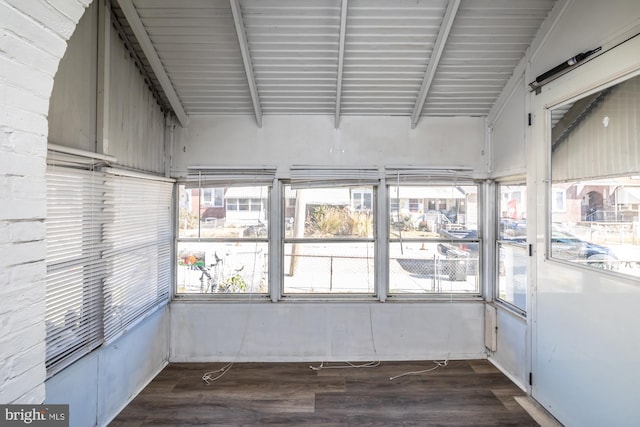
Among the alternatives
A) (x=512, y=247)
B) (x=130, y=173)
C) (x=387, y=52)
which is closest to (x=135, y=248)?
(x=130, y=173)

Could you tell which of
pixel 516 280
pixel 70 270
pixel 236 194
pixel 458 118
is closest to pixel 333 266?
pixel 236 194

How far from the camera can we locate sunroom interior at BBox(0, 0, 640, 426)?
2.00m

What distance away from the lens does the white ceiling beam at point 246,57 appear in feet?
7.83

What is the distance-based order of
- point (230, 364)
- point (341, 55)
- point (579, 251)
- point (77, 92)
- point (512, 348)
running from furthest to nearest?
point (230, 364)
point (512, 348)
point (341, 55)
point (579, 251)
point (77, 92)

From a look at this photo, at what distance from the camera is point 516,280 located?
310 cm

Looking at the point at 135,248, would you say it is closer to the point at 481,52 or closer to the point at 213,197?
the point at 213,197

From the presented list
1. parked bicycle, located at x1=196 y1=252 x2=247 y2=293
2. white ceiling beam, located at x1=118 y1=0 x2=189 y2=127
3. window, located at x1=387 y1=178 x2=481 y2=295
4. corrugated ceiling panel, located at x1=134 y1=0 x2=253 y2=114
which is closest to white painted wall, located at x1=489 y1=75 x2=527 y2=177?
window, located at x1=387 y1=178 x2=481 y2=295

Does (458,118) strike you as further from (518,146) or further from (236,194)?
(236,194)

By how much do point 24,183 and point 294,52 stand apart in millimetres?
2287

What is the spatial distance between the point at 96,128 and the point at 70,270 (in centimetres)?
102

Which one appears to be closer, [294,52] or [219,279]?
[294,52]

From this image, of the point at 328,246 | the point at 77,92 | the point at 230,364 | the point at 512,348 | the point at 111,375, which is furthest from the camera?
the point at 328,246

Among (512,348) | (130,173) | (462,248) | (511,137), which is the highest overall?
(511,137)

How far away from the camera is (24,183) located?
96cm
